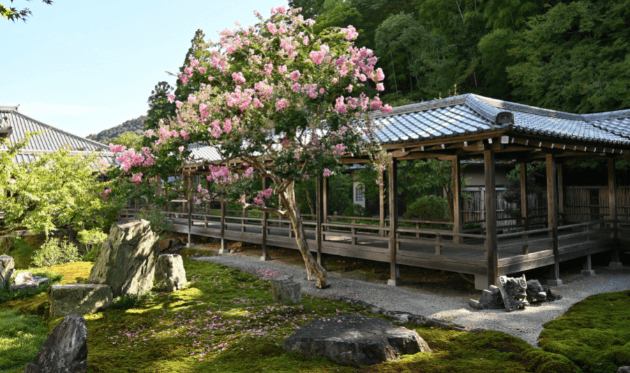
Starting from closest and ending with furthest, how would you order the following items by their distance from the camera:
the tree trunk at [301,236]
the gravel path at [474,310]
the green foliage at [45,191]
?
the gravel path at [474,310], the tree trunk at [301,236], the green foliage at [45,191]

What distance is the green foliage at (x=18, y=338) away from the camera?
5.70 m

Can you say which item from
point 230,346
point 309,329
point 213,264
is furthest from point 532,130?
point 213,264

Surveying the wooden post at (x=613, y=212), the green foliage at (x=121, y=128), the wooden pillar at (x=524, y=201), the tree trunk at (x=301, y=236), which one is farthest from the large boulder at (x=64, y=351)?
the green foliage at (x=121, y=128)

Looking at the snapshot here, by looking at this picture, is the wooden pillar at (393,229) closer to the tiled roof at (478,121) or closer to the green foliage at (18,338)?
the tiled roof at (478,121)

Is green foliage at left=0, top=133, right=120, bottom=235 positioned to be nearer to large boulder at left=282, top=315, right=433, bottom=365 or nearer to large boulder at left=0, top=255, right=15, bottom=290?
large boulder at left=0, top=255, right=15, bottom=290

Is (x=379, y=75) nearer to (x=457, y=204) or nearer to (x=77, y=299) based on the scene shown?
(x=457, y=204)

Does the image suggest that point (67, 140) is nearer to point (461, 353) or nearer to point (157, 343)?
A: point (157, 343)

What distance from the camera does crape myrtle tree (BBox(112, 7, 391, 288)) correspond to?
8.07 metres

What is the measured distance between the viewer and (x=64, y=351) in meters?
4.55

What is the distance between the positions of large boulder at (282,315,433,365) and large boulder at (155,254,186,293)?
15.7 ft

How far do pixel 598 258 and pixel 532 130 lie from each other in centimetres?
735

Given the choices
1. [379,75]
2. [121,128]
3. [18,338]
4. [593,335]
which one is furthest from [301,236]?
[121,128]

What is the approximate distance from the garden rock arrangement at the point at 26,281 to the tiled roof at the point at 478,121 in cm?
831

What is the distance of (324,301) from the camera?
8.51 metres
